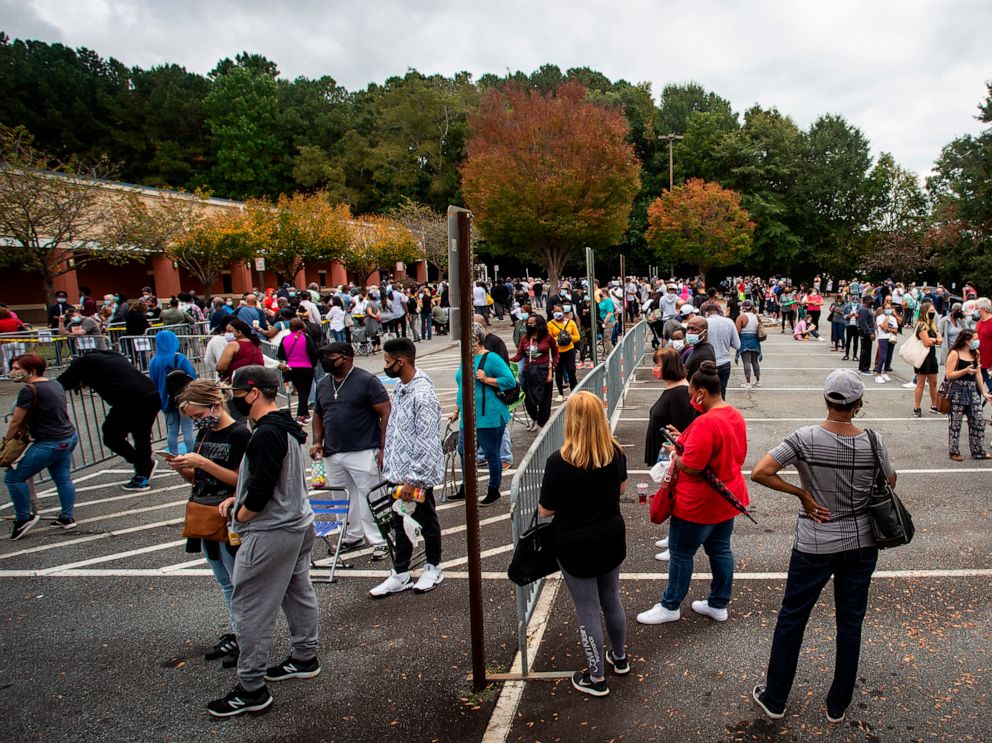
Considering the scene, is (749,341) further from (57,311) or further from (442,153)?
(442,153)

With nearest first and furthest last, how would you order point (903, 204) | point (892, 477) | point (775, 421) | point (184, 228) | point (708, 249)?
point (892, 477)
point (775, 421)
point (184, 228)
point (708, 249)
point (903, 204)

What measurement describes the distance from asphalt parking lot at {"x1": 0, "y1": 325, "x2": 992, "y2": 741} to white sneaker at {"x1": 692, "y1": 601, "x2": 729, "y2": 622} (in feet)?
0.16

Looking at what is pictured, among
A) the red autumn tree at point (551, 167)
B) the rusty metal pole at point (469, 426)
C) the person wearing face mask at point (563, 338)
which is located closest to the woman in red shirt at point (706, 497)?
the rusty metal pole at point (469, 426)

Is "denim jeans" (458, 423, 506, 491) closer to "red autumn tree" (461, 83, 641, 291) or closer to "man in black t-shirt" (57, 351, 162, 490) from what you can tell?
"man in black t-shirt" (57, 351, 162, 490)

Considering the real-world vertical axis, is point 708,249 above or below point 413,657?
above

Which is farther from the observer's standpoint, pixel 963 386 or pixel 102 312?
pixel 102 312

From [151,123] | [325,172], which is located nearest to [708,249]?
[325,172]

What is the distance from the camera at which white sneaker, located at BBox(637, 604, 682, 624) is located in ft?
15.0

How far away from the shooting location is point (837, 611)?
346cm

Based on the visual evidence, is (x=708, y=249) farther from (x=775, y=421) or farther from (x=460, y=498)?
(x=460, y=498)

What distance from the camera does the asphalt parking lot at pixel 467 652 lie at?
3641mm

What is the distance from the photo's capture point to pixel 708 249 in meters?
37.6

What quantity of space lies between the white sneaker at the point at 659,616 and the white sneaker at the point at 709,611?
0.16 m

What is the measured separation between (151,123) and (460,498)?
205 feet
